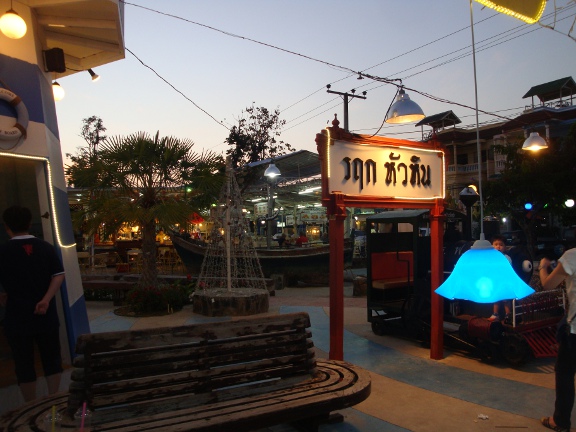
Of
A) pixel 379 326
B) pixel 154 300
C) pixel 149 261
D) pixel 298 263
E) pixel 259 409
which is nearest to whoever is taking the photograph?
pixel 259 409

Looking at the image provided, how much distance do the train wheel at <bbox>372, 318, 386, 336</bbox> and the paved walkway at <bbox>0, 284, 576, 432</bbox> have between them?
0.40 ft

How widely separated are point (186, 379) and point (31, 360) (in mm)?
1394

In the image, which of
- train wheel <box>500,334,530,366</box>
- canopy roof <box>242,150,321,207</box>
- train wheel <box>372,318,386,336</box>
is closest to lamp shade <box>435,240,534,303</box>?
train wheel <box>500,334,530,366</box>

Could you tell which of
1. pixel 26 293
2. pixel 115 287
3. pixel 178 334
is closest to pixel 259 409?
pixel 178 334

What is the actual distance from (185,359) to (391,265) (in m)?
6.20

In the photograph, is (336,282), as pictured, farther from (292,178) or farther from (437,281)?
(292,178)

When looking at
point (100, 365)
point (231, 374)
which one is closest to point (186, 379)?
point (231, 374)

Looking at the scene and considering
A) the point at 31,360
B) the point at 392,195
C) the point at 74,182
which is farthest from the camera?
the point at 74,182

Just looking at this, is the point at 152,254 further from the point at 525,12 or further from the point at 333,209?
the point at 525,12

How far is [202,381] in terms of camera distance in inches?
142

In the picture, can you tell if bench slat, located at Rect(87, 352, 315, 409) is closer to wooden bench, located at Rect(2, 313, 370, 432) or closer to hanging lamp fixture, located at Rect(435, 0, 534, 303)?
wooden bench, located at Rect(2, 313, 370, 432)

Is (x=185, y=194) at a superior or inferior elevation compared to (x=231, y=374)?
superior

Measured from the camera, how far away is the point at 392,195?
6.29m

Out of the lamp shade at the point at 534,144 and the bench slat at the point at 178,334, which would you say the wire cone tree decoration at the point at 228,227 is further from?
the lamp shade at the point at 534,144
